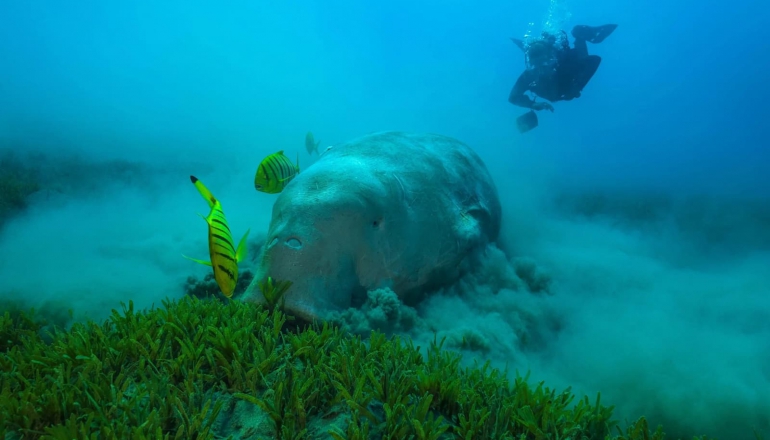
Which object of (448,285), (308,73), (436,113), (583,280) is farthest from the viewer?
(308,73)

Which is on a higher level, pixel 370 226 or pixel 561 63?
pixel 561 63

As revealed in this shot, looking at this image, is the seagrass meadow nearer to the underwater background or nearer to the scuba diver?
the underwater background

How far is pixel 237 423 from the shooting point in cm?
215

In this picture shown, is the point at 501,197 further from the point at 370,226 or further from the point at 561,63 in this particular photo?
the point at 370,226

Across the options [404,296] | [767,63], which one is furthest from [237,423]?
[767,63]

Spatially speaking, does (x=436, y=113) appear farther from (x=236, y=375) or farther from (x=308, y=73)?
(x=236, y=375)

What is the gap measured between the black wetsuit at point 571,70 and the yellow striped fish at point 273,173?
9.35 m

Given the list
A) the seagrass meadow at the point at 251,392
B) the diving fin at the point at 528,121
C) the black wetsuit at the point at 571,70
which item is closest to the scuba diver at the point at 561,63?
the black wetsuit at the point at 571,70

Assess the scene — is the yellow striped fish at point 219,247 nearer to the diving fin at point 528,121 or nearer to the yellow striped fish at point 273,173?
the yellow striped fish at point 273,173

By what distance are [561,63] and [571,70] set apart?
0.35m

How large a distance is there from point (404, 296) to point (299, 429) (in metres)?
2.81

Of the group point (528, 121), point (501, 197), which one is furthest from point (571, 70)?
point (501, 197)

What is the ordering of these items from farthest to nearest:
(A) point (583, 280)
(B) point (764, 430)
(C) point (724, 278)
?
(C) point (724, 278)
(A) point (583, 280)
(B) point (764, 430)

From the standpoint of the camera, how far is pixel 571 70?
1087 centimetres
